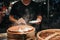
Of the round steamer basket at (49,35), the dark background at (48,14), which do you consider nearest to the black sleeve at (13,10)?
the dark background at (48,14)

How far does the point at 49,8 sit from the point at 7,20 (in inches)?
20.8

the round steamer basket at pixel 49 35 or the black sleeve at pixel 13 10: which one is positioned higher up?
the black sleeve at pixel 13 10

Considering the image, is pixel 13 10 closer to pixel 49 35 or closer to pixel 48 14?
pixel 48 14

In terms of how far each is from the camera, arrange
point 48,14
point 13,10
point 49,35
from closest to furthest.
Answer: point 49,35
point 13,10
point 48,14

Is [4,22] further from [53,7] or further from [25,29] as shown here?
[25,29]

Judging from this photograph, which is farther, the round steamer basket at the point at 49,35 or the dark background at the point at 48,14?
the dark background at the point at 48,14

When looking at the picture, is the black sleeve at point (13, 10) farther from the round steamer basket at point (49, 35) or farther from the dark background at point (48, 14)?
the round steamer basket at point (49, 35)

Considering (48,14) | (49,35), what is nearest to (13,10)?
(48,14)

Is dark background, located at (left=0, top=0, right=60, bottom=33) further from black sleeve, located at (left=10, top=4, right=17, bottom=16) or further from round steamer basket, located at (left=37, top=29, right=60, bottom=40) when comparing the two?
round steamer basket, located at (left=37, top=29, right=60, bottom=40)

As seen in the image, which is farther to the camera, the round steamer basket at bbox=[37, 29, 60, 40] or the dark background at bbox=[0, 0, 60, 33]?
the dark background at bbox=[0, 0, 60, 33]

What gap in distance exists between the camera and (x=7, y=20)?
1.63 meters

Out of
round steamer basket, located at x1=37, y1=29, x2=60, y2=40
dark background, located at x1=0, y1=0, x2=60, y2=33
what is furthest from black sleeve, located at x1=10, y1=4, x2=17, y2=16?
round steamer basket, located at x1=37, y1=29, x2=60, y2=40

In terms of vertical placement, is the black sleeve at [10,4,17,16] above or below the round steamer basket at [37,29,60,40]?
above

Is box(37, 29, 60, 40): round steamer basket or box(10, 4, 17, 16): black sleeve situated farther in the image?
box(10, 4, 17, 16): black sleeve
